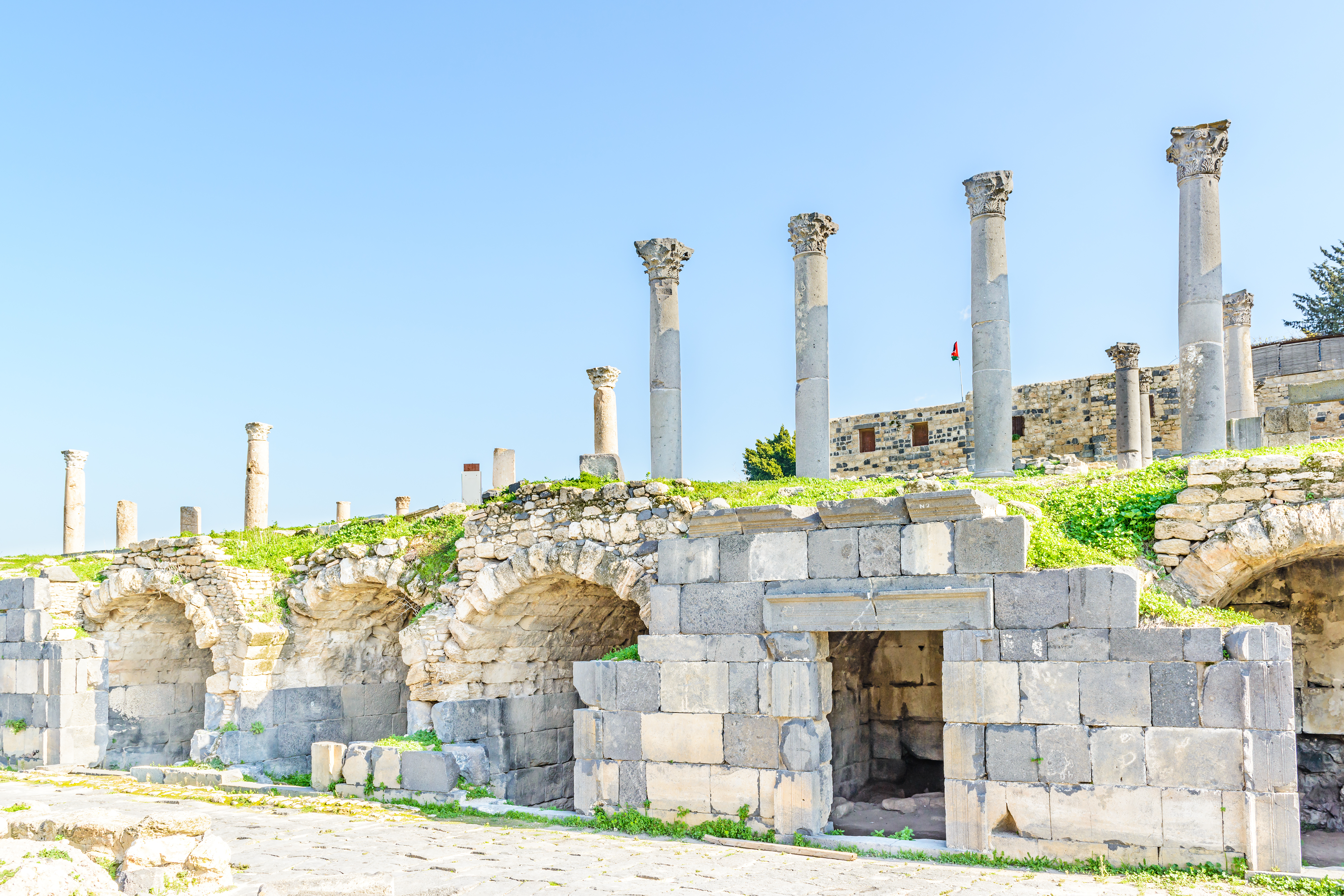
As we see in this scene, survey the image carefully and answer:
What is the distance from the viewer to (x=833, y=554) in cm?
968

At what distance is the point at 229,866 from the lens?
7.65 m

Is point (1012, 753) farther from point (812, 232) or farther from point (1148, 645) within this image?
point (812, 232)

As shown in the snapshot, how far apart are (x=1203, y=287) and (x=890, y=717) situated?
756cm

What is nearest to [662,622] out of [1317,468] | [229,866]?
[229,866]

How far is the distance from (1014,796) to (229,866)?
6146 mm

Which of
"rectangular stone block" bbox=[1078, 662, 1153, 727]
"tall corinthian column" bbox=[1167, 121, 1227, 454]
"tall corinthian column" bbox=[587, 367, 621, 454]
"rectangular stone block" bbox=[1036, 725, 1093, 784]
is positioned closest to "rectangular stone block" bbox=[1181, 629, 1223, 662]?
"rectangular stone block" bbox=[1078, 662, 1153, 727]

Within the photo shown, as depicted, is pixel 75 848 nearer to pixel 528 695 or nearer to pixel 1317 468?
pixel 528 695

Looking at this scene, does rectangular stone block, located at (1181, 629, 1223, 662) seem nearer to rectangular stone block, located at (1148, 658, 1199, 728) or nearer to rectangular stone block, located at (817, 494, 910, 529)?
rectangular stone block, located at (1148, 658, 1199, 728)

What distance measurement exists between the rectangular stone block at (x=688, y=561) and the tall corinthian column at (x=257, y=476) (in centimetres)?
1586

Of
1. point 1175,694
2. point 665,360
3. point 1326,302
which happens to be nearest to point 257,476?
point 665,360

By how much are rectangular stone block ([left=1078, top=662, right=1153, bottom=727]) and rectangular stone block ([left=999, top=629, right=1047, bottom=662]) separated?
1.07 feet

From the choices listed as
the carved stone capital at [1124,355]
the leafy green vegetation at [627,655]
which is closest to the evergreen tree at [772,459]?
the carved stone capital at [1124,355]

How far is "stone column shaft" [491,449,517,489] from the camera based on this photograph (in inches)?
733

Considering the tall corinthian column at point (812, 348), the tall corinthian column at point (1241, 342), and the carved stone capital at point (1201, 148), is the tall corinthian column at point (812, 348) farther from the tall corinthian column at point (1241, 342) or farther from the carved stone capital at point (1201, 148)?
the tall corinthian column at point (1241, 342)
